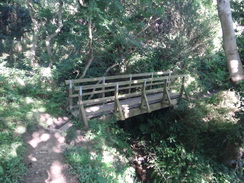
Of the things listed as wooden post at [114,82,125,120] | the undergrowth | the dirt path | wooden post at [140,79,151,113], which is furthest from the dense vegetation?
wooden post at [140,79,151,113]

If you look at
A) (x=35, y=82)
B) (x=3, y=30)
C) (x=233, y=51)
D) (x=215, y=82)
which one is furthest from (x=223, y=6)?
(x=3, y=30)

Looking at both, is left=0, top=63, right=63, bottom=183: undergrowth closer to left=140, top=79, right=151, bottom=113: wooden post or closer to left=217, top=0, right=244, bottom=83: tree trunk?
left=140, top=79, right=151, bottom=113: wooden post

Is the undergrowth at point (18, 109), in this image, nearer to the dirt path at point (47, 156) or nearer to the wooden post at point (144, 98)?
the dirt path at point (47, 156)

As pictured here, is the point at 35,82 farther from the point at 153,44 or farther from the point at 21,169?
the point at 153,44

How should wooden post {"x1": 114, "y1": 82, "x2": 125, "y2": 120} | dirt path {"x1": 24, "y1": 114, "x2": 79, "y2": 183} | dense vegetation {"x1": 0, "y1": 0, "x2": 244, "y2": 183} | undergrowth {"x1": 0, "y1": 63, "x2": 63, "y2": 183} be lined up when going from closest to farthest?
undergrowth {"x1": 0, "y1": 63, "x2": 63, "y2": 183} → dirt path {"x1": 24, "y1": 114, "x2": 79, "y2": 183} → dense vegetation {"x1": 0, "y1": 0, "x2": 244, "y2": 183} → wooden post {"x1": 114, "y1": 82, "x2": 125, "y2": 120}

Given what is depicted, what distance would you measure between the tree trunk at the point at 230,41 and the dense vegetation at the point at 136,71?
453 millimetres

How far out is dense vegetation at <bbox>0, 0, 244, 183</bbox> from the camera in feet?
15.3

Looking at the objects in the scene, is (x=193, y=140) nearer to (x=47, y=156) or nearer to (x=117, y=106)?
(x=117, y=106)

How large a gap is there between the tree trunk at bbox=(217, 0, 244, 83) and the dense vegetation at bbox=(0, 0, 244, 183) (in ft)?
1.49

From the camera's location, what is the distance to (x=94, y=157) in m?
4.40

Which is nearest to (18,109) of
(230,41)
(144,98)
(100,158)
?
(100,158)

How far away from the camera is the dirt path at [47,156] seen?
3543 mm

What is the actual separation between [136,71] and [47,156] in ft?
21.7

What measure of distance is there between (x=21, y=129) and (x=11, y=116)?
21.4 inches
